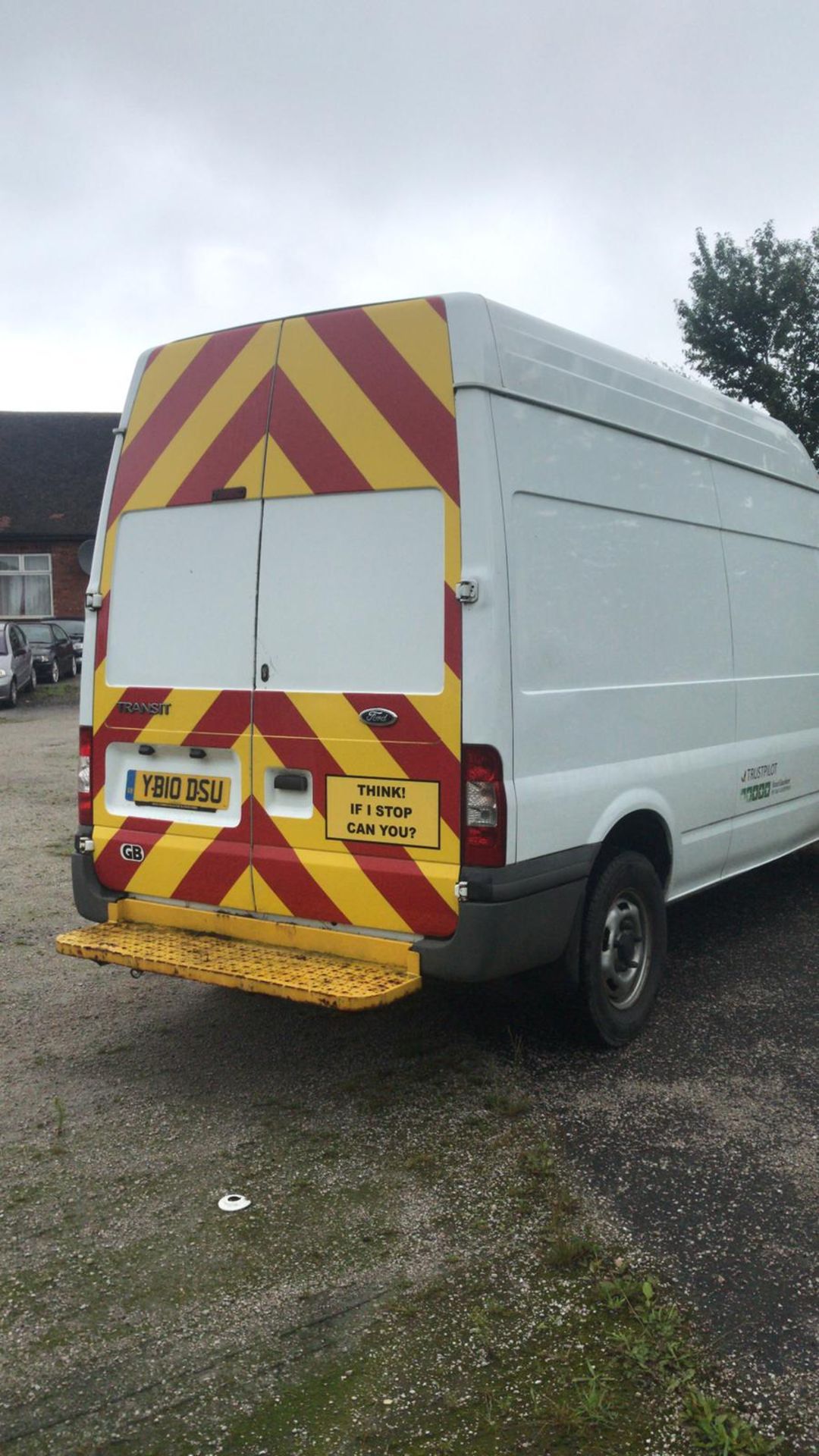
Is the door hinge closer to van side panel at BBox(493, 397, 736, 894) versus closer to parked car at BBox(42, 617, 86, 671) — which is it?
van side panel at BBox(493, 397, 736, 894)

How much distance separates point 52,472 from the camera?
1480 inches

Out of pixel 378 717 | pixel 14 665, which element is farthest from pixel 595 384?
pixel 14 665

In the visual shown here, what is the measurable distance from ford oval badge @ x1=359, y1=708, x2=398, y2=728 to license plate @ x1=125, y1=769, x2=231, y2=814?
676 mm

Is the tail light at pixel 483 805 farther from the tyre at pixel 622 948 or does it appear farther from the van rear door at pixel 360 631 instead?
the tyre at pixel 622 948

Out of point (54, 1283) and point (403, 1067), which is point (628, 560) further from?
point (54, 1283)

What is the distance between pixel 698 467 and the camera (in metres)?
5.72

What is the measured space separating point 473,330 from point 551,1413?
10.6 ft

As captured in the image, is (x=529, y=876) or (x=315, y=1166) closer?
(x=315, y=1166)

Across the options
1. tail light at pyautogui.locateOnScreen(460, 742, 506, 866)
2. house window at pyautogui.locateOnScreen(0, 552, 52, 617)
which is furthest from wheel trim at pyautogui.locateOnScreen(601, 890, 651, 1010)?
house window at pyautogui.locateOnScreen(0, 552, 52, 617)

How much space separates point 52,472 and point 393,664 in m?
35.7

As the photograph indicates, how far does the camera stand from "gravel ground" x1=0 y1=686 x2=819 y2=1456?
3.01m

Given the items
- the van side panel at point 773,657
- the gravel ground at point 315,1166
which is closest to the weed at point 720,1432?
the gravel ground at point 315,1166

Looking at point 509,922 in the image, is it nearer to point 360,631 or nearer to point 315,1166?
point 315,1166

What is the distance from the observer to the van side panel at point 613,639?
172 inches
